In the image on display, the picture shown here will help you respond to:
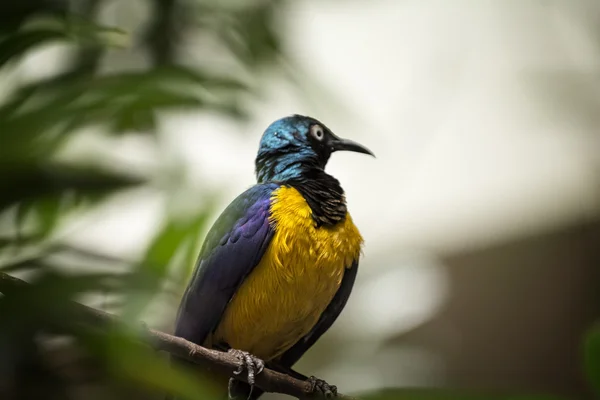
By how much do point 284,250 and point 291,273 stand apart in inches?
1.9

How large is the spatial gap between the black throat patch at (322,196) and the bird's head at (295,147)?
0.02 meters

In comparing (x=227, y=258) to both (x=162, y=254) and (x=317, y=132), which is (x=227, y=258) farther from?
(x=162, y=254)

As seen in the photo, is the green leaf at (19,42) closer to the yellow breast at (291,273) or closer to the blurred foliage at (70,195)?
the blurred foliage at (70,195)

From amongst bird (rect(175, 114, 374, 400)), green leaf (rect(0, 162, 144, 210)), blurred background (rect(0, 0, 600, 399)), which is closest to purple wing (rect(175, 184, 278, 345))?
bird (rect(175, 114, 374, 400))

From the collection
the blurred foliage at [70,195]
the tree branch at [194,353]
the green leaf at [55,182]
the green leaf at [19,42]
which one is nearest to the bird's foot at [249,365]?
the tree branch at [194,353]

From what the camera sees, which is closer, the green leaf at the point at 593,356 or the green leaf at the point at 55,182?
the green leaf at the point at 55,182

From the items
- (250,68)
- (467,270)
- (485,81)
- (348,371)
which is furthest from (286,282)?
(467,270)

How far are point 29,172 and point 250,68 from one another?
3.48 ft

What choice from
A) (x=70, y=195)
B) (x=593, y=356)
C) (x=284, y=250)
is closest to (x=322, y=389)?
(x=284, y=250)

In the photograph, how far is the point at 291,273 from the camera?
1.50m

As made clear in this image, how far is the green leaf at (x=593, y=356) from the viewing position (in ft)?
2.80

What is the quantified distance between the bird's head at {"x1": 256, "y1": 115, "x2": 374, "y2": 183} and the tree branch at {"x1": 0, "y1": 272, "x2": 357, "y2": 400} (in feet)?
1.33

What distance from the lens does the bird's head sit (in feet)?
4.96

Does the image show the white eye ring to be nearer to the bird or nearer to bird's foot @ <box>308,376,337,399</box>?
the bird
